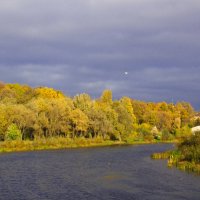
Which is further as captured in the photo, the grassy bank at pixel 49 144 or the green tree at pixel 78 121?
the green tree at pixel 78 121

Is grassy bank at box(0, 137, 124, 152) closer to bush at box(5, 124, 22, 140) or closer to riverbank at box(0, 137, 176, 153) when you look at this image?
riverbank at box(0, 137, 176, 153)

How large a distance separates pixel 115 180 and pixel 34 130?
55.2m

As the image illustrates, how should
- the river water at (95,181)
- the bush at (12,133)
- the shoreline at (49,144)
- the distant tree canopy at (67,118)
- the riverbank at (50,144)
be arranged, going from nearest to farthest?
the river water at (95,181), the shoreline at (49,144), the riverbank at (50,144), the bush at (12,133), the distant tree canopy at (67,118)

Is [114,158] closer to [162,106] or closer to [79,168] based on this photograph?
[79,168]

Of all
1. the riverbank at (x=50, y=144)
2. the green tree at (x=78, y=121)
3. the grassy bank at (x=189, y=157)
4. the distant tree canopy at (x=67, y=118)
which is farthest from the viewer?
the green tree at (x=78, y=121)

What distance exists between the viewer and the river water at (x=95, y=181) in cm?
3534

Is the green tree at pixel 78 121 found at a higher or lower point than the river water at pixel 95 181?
higher

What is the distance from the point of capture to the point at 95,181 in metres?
42.1

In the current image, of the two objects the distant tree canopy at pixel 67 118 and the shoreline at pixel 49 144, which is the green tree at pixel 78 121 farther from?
the shoreline at pixel 49 144

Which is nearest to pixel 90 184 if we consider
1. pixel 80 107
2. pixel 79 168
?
pixel 79 168

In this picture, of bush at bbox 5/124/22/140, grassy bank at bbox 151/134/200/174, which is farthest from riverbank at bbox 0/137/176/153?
grassy bank at bbox 151/134/200/174

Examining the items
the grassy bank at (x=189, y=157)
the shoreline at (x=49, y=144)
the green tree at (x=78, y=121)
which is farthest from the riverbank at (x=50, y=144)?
the grassy bank at (x=189, y=157)

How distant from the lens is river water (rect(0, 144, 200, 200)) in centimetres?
3534

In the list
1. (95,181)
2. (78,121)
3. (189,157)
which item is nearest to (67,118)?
(78,121)
